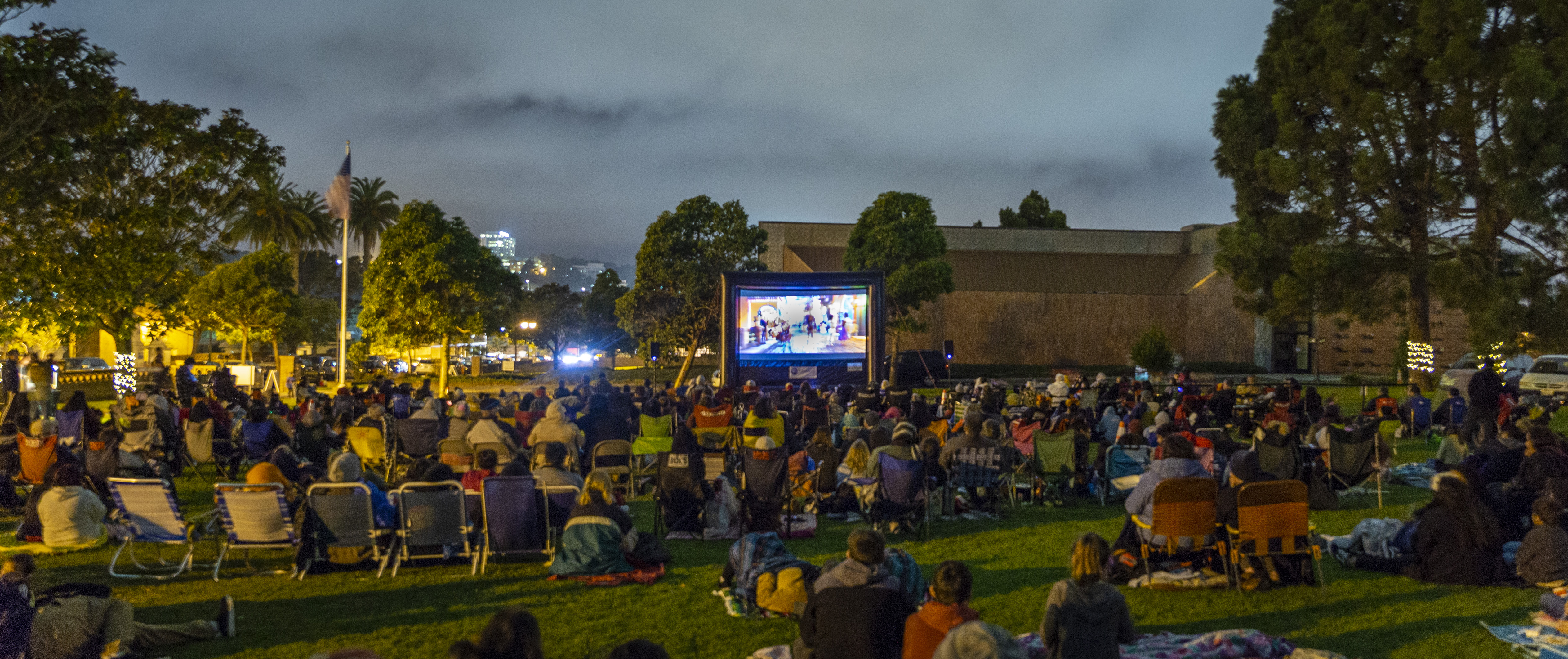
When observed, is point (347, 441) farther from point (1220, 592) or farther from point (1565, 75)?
point (1565, 75)

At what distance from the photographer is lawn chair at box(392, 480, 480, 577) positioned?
5992mm

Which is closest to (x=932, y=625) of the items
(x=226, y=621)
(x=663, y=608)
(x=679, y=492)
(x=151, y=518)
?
(x=663, y=608)

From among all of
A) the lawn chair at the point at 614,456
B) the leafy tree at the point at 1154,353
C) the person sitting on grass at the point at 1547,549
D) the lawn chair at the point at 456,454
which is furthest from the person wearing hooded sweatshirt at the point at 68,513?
the leafy tree at the point at 1154,353

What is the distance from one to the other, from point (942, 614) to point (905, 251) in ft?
83.6

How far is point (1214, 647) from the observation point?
4363 mm

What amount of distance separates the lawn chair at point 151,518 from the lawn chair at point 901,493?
14.9 ft

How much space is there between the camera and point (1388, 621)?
498 cm

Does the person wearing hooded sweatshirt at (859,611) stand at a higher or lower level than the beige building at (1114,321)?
lower

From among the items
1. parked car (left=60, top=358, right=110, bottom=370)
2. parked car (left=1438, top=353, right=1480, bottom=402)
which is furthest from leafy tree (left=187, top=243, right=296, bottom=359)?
parked car (left=1438, top=353, right=1480, bottom=402)

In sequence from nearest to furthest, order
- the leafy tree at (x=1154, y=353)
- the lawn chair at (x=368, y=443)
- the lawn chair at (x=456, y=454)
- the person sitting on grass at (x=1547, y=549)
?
the person sitting on grass at (x=1547, y=549) → the lawn chair at (x=456, y=454) → the lawn chair at (x=368, y=443) → the leafy tree at (x=1154, y=353)

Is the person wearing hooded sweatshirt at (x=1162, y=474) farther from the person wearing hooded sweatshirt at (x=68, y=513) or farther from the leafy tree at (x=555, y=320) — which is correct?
the leafy tree at (x=555, y=320)

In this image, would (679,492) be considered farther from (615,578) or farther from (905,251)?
(905,251)

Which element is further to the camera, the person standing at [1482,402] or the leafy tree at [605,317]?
the leafy tree at [605,317]

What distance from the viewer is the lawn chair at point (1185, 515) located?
5527 mm
